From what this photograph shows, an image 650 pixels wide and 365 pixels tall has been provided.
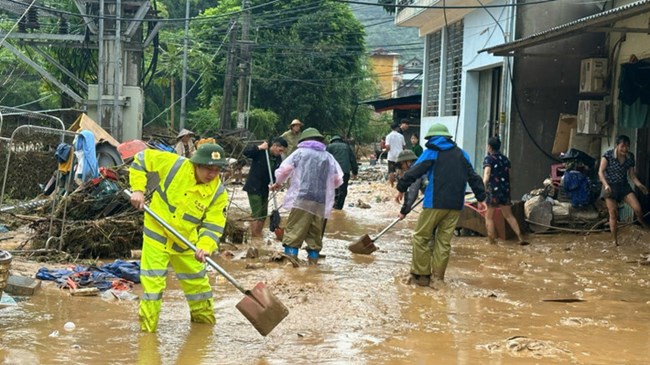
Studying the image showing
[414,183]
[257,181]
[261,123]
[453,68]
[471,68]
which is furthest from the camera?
[261,123]

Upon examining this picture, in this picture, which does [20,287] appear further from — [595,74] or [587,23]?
[595,74]

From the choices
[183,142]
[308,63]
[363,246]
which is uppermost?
[308,63]

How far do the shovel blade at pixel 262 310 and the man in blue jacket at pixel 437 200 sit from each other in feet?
9.75

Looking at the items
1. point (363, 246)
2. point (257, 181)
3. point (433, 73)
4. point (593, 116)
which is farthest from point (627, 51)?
point (433, 73)

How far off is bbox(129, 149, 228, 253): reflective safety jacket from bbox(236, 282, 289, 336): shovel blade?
1.87 feet

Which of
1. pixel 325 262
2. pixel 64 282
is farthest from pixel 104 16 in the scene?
pixel 64 282

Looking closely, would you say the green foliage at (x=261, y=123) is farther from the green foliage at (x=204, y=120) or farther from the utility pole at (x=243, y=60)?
the utility pole at (x=243, y=60)

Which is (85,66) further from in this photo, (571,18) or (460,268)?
(460,268)

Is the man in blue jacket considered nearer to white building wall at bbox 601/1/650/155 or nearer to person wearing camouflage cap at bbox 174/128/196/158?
white building wall at bbox 601/1/650/155

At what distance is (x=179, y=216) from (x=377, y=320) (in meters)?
1.95

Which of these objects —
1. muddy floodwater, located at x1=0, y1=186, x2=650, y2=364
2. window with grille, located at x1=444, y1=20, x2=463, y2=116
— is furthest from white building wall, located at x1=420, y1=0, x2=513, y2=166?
muddy floodwater, located at x1=0, y1=186, x2=650, y2=364

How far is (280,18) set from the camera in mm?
40875

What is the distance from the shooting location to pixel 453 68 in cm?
2042

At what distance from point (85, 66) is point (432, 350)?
21.9 metres
